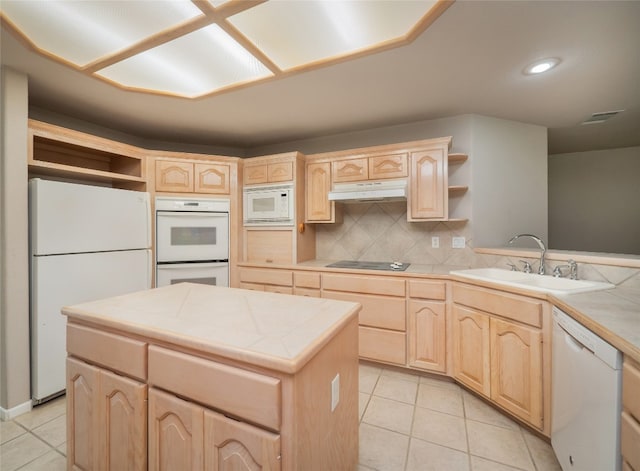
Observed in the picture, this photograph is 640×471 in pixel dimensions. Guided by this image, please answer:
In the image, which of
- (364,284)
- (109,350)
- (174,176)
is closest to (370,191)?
(364,284)

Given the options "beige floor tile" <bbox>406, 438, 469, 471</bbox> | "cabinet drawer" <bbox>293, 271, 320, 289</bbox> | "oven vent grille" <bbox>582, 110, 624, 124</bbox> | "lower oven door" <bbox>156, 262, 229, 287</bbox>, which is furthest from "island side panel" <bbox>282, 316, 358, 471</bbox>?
"oven vent grille" <bbox>582, 110, 624, 124</bbox>

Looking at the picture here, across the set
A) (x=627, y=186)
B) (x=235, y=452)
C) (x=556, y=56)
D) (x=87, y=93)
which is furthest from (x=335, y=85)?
(x=627, y=186)

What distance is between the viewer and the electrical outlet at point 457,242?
2680 mm

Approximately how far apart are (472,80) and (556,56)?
48 centimetres

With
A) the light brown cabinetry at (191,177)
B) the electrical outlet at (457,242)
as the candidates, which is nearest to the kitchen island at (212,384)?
the light brown cabinetry at (191,177)

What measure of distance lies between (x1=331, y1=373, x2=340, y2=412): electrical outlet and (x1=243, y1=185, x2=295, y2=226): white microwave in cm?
202

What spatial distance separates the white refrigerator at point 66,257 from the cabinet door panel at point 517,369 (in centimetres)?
290

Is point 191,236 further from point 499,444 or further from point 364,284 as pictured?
point 499,444

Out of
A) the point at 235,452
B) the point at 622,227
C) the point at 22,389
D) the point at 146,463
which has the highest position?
the point at 622,227

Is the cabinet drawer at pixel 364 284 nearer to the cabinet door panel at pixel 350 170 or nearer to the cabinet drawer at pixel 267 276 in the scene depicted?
the cabinet drawer at pixel 267 276

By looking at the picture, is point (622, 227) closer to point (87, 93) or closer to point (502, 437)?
point (502, 437)

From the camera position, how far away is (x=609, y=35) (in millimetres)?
1563

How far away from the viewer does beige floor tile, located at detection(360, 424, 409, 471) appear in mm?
1442

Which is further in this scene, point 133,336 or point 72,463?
point 72,463
